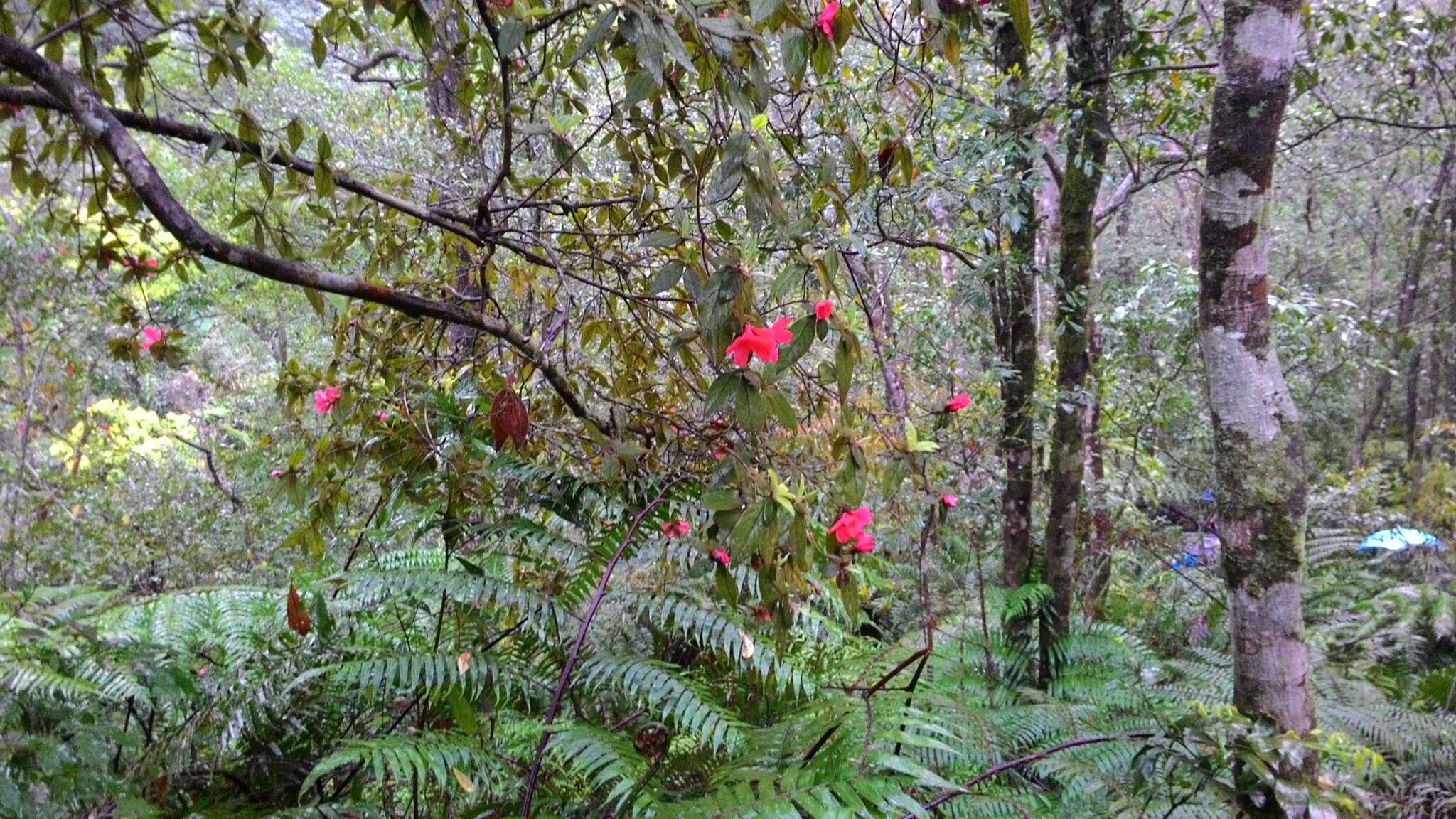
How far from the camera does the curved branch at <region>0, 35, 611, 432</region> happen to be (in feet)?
4.40

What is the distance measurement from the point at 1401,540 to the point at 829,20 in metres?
6.21

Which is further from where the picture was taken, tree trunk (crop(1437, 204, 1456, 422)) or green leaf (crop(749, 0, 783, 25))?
tree trunk (crop(1437, 204, 1456, 422))

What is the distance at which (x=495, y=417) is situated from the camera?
1771mm

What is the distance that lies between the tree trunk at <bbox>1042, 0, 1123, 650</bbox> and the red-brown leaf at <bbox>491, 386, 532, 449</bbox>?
222 cm

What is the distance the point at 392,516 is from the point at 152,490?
4.38 metres

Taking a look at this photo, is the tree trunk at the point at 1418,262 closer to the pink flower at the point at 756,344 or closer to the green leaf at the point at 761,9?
the pink flower at the point at 756,344

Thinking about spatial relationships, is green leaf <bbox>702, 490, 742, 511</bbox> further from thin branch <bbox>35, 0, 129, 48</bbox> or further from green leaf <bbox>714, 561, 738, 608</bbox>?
thin branch <bbox>35, 0, 129, 48</bbox>

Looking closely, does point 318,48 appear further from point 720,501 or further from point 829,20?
point 720,501

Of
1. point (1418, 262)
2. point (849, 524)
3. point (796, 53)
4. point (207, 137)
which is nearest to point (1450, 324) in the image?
point (1418, 262)

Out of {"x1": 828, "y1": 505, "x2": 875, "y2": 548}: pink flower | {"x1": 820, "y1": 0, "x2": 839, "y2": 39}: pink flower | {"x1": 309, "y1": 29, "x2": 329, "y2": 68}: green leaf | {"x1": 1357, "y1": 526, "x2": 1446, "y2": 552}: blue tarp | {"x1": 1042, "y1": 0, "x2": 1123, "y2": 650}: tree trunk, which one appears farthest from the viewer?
{"x1": 1357, "y1": 526, "x2": 1446, "y2": 552}: blue tarp

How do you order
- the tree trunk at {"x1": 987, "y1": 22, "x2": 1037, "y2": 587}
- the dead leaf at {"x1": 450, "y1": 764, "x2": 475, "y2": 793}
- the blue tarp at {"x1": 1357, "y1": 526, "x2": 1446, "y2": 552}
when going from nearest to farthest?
1. the dead leaf at {"x1": 450, "y1": 764, "x2": 475, "y2": 793}
2. the tree trunk at {"x1": 987, "y1": 22, "x2": 1037, "y2": 587}
3. the blue tarp at {"x1": 1357, "y1": 526, "x2": 1446, "y2": 552}

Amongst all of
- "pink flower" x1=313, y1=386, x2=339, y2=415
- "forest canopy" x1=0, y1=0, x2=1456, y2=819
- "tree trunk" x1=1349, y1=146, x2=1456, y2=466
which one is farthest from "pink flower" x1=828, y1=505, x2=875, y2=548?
"tree trunk" x1=1349, y1=146, x2=1456, y2=466

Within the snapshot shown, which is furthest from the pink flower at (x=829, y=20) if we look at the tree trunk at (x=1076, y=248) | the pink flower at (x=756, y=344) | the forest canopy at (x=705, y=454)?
the tree trunk at (x=1076, y=248)

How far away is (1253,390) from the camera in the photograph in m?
1.72
